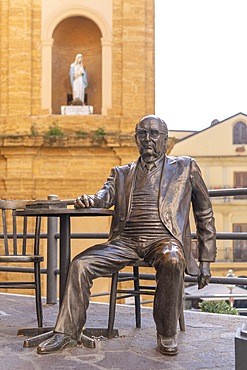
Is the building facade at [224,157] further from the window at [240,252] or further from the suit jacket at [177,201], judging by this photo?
the suit jacket at [177,201]

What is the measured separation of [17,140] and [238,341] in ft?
38.6

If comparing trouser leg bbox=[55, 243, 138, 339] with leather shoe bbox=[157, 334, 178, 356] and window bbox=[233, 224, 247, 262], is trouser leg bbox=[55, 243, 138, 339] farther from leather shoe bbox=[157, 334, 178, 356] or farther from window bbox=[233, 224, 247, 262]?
window bbox=[233, 224, 247, 262]

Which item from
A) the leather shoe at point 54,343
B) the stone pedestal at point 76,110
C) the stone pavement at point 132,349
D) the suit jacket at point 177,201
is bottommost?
the stone pavement at point 132,349

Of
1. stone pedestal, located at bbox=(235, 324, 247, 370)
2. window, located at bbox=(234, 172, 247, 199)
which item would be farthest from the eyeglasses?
window, located at bbox=(234, 172, 247, 199)

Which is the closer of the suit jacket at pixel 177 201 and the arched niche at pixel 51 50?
the suit jacket at pixel 177 201

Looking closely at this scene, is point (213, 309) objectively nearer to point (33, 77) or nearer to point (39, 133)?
point (39, 133)

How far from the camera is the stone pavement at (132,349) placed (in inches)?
153

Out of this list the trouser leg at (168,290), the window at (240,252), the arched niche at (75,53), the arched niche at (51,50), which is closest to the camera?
the trouser leg at (168,290)

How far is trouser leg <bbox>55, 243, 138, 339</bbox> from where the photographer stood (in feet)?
13.4

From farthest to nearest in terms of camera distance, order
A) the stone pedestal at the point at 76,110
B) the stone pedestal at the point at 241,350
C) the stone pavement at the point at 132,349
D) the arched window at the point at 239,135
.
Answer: the arched window at the point at 239,135, the stone pedestal at the point at 76,110, the stone pavement at the point at 132,349, the stone pedestal at the point at 241,350

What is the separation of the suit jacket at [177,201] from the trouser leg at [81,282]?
0.25 m

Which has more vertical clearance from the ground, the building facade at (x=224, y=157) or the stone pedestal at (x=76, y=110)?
the stone pedestal at (x=76, y=110)

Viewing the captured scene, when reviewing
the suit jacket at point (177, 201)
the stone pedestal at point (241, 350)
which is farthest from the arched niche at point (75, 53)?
the stone pedestal at point (241, 350)

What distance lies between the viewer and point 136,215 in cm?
439
